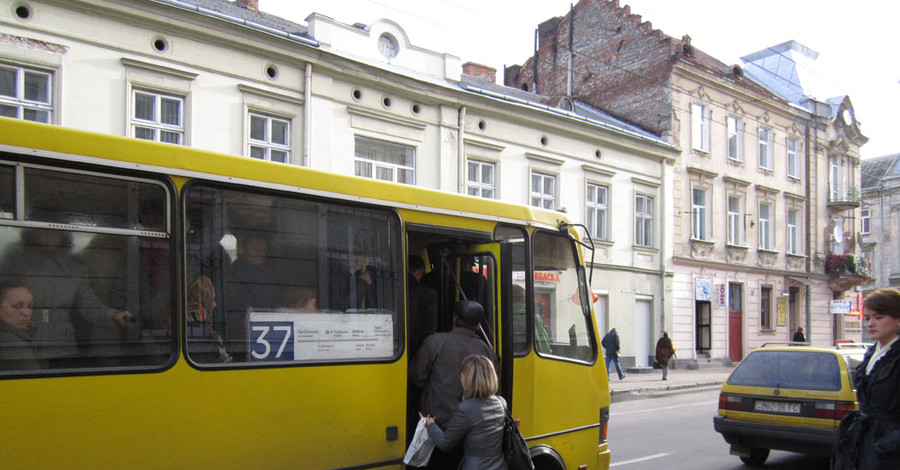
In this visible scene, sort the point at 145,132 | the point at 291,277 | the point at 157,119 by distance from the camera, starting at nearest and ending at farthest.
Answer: the point at 291,277 < the point at 145,132 < the point at 157,119

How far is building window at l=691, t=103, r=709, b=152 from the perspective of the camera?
1149 inches

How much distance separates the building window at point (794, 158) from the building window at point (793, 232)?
5.89ft

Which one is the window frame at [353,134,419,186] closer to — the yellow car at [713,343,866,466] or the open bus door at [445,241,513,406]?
the yellow car at [713,343,866,466]

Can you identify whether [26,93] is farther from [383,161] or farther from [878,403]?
[878,403]

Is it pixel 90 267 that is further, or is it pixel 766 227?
pixel 766 227

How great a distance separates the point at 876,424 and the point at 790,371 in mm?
4985

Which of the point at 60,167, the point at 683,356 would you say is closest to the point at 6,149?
the point at 60,167

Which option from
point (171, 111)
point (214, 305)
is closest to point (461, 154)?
point (171, 111)

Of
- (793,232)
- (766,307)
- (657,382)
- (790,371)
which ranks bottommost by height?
(657,382)

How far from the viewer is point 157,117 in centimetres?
1517

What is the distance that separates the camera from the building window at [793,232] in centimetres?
3491

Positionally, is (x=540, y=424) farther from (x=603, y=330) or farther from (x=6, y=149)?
(x=603, y=330)

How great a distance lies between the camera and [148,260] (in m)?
3.98

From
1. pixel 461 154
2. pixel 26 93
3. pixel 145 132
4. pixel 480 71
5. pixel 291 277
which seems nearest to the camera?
pixel 291 277
